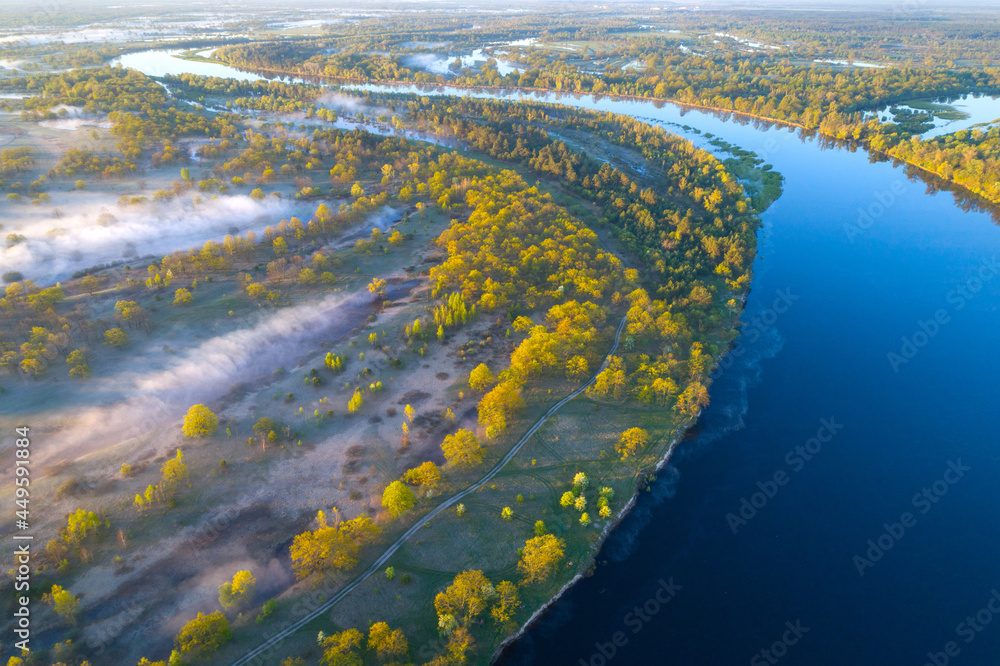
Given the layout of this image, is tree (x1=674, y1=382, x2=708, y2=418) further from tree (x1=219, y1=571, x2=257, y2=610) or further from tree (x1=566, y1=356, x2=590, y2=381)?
tree (x1=219, y1=571, x2=257, y2=610)

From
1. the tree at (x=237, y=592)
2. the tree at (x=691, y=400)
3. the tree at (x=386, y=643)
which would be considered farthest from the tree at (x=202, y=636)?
the tree at (x=691, y=400)

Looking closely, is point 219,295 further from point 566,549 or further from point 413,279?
point 566,549

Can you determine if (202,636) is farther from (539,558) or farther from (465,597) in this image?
(539,558)

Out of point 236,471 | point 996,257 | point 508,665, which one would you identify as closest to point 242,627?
point 236,471

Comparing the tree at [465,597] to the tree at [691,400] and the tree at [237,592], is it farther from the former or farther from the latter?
the tree at [691,400]

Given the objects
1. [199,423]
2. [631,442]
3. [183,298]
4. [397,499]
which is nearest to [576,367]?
[631,442]

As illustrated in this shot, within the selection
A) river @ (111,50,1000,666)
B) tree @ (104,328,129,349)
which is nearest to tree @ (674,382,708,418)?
river @ (111,50,1000,666)
